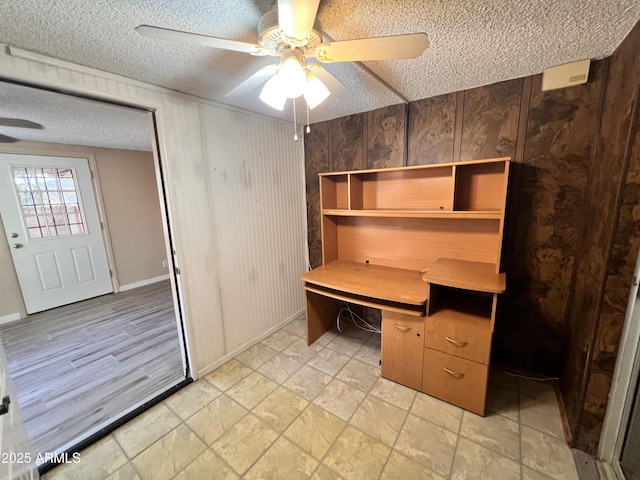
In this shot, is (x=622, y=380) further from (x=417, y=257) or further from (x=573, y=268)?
(x=417, y=257)

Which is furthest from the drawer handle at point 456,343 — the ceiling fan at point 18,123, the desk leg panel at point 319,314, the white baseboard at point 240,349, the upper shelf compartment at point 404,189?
the ceiling fan at point 18,123

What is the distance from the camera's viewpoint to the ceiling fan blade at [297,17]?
754mm

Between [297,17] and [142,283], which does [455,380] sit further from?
[142,283]

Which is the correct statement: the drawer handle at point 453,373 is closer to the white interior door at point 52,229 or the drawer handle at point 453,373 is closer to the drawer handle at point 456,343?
the drawer handle at point 456,343

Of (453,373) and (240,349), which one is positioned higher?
(453,373)

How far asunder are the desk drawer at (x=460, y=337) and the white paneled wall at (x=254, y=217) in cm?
155

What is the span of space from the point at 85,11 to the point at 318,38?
3.02ft

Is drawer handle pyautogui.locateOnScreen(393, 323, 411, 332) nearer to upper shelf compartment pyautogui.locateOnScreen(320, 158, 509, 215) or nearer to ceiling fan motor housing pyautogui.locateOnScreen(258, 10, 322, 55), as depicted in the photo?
upper shelf compartment pyautogui.locateOnScreen(320, 158, 509, 215)

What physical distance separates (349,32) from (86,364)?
3.25 metres

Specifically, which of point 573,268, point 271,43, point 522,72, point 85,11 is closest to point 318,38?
point 271,43

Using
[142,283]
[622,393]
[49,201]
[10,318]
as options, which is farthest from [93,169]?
[622,393]

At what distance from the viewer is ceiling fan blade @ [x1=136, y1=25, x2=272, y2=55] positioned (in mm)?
803

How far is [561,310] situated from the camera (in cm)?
177

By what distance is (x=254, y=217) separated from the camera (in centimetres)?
237
